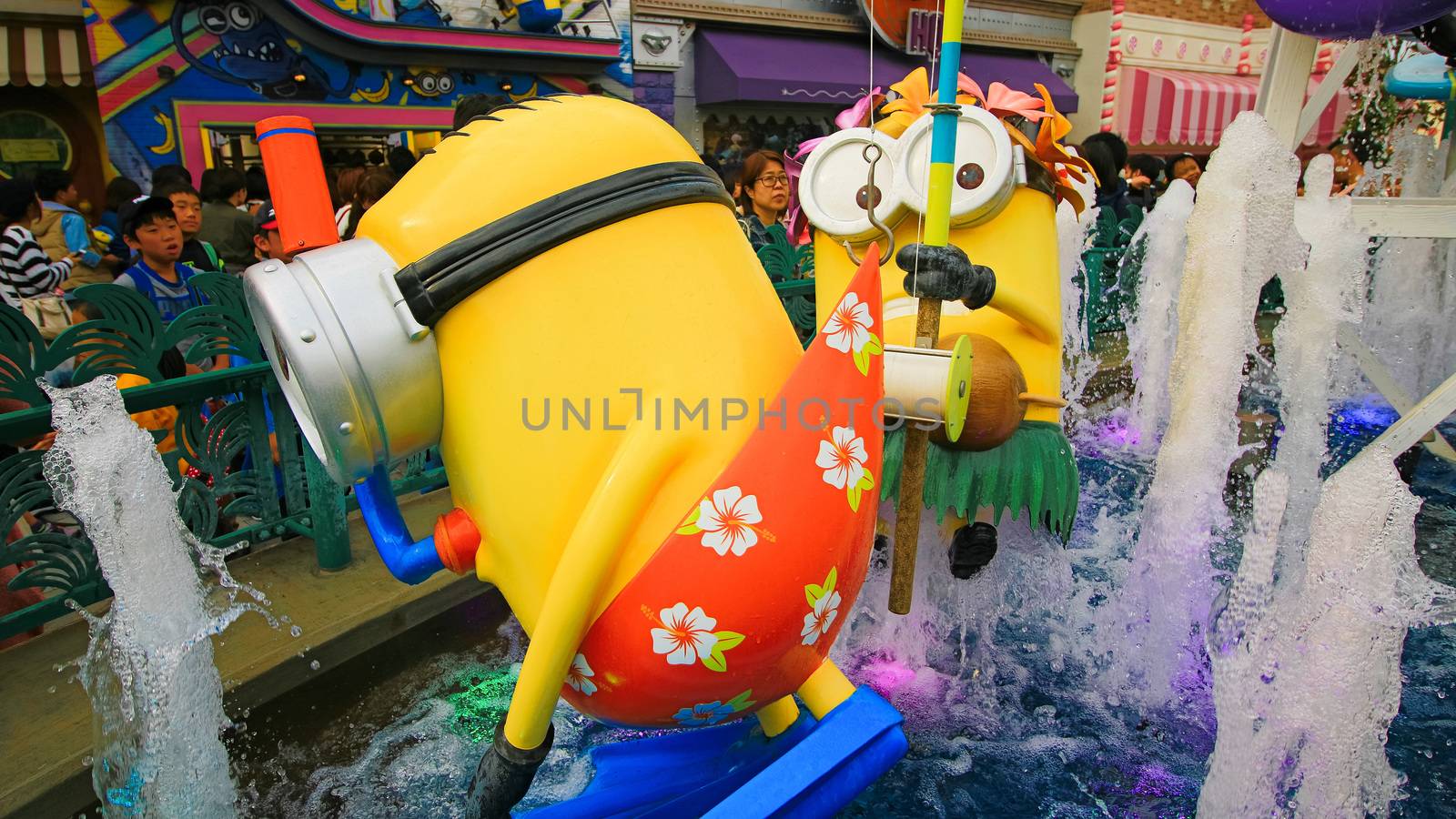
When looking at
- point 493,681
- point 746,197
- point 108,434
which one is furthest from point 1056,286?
point 746,197

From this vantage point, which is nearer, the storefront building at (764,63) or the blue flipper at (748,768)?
the blue flipper at (748,768)

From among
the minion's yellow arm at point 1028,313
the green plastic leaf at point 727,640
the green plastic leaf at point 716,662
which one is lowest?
the green plastic leaf at point 716,662

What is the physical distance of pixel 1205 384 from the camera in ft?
8.27

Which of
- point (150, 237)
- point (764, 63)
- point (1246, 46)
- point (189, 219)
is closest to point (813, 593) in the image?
point (150, 237)

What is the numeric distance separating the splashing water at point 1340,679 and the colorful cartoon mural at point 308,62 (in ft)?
27.6

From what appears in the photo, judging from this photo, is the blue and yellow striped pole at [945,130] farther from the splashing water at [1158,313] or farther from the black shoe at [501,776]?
the splashing water at [1158,313]

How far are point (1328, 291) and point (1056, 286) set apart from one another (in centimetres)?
151

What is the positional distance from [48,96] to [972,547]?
950 cm

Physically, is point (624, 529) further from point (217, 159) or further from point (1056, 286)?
point (217, 159)

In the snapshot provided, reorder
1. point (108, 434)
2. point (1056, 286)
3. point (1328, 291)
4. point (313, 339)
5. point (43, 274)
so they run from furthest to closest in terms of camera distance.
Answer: point (43, 274) < point (1328, 291) < point (1056, 286) < point (108, 434) < point (313, 339)

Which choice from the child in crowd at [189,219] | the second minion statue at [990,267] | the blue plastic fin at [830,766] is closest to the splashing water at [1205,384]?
the second minion statue at [990,267]

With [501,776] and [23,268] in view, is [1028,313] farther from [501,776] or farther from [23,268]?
[23,268]

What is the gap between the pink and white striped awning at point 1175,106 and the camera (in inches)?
530

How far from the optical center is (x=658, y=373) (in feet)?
3.67
